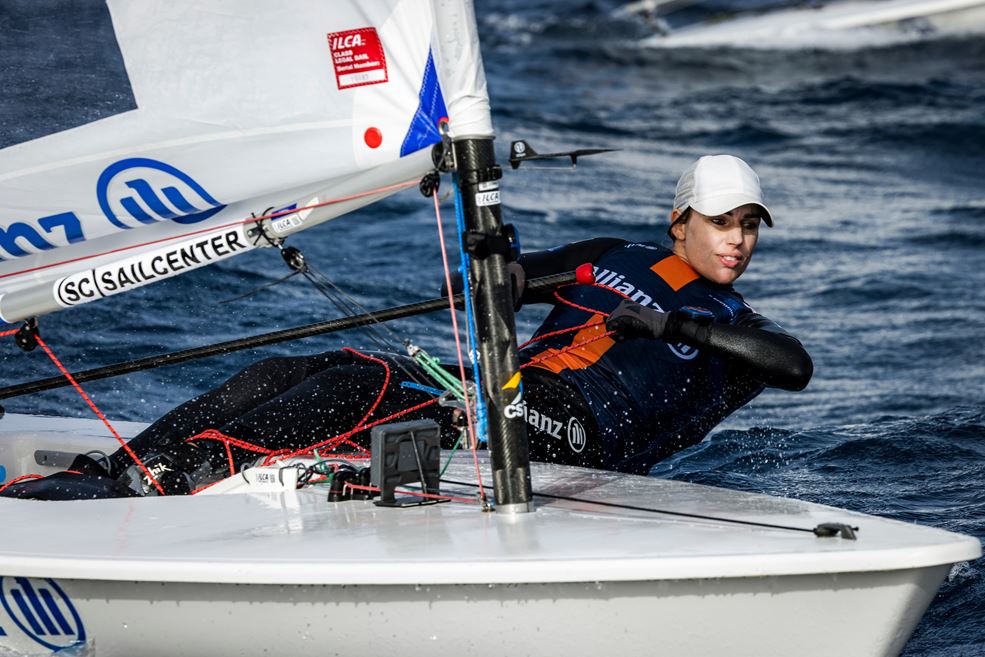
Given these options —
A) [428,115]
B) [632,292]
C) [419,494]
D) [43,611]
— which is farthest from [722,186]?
[43,611]

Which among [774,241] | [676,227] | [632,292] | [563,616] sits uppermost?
[676,227]

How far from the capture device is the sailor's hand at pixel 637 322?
8.09 ft

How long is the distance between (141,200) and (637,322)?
3.16ft

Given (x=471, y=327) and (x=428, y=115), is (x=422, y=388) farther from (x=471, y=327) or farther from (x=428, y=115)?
(x=428, y=115)

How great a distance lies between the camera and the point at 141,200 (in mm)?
2525

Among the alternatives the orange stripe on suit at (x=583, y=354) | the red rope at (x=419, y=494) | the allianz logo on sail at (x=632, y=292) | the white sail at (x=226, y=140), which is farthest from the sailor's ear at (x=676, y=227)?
the red rope at (x=419, y=494)

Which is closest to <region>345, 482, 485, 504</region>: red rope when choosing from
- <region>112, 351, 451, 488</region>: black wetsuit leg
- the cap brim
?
<region>112, 351, 451, 488</region>: black wetsuit leg

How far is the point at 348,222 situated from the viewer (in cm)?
676

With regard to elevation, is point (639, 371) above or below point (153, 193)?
below

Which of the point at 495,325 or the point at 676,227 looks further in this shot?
the point at 676,227

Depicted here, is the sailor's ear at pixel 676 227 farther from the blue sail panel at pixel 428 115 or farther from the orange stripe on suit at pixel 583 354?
the blue sail panel at pixel 428 115

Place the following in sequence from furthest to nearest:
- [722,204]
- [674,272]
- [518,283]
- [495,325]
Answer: [674,272] → [722,204] → [518,283] → [495,325]

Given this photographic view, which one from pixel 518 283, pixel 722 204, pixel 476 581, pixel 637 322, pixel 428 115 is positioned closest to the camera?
pixel 476 581

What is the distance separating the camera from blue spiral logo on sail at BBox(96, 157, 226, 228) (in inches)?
98.5
